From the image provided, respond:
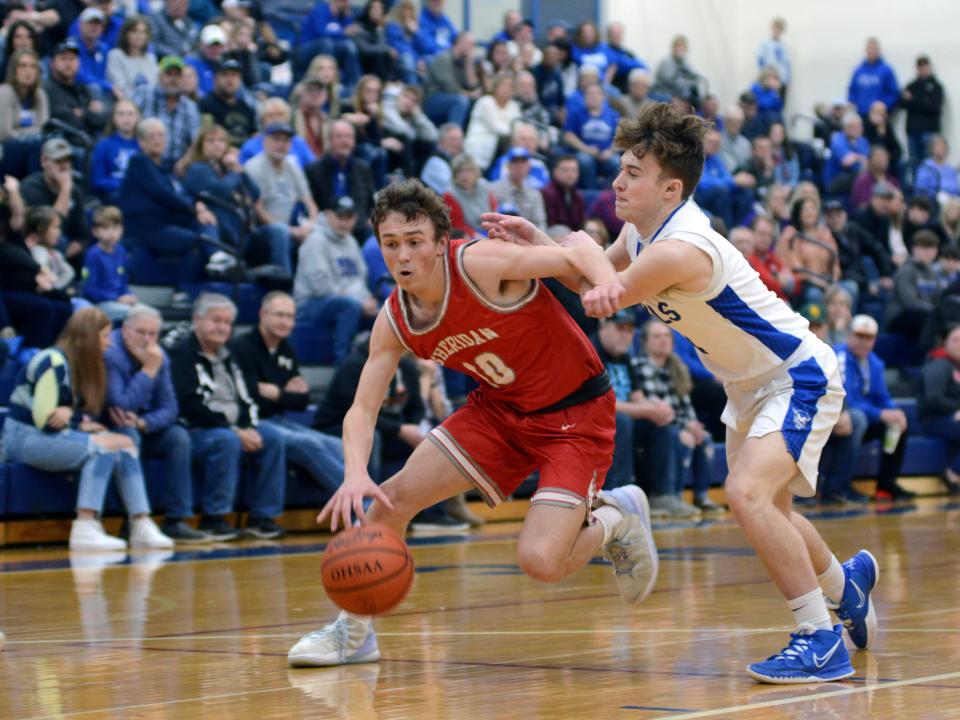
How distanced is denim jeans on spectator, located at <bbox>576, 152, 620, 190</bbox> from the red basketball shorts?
10.1 m

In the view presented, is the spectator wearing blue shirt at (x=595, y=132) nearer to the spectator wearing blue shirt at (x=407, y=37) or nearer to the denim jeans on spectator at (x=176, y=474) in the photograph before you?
the spectator wearing blue shirt at (x=407, y=37)

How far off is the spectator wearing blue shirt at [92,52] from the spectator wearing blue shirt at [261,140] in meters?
1.21

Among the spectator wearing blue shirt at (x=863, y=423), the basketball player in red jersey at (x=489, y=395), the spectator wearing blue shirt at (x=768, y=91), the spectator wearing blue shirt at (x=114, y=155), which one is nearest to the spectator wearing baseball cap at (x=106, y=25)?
the spectator wearing blue shirt at (x=114, y=155)

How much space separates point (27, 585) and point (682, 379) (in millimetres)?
5898

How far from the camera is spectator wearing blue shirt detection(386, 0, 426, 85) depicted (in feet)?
52.4

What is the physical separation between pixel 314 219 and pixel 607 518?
23.6ft

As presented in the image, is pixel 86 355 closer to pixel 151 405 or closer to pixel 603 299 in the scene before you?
pixel 151 405

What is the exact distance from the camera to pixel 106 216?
10.1 metres

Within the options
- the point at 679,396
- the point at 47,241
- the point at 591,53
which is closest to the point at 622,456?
the point at 679,396

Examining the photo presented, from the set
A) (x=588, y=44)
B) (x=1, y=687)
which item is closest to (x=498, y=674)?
(x=1, y=687)

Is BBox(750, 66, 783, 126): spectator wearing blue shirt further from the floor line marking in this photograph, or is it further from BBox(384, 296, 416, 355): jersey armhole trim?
the floor line marking

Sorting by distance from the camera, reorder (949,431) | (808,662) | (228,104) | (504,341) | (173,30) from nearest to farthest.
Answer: (808,662)
(504,341)
(228,104)
(949,431)
(173,30)

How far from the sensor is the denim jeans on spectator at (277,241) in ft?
37.3

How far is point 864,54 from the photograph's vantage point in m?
21.7
